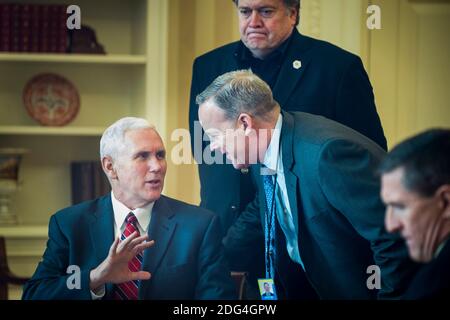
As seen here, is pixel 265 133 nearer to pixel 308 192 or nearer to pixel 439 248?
pixel 308 192

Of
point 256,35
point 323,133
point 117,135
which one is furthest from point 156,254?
point 256,35

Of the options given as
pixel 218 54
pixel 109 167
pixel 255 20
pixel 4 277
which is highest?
pixel 255 20

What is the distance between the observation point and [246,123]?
8.26 ft

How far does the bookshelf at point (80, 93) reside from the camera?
3.17 metres

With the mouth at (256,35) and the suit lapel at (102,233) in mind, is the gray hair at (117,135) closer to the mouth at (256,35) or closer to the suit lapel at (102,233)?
the suit lapel at (102,233)

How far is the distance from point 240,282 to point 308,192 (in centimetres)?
45

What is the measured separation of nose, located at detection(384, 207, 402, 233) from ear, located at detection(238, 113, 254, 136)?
0.51m

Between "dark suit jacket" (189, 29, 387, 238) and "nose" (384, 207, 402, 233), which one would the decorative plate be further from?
"nose" (384, 207, 402, 233)

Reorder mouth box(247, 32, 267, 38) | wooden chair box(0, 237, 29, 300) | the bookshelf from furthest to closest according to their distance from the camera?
the bookshelf → wooden chair box(0, 237, 29, 300) → mouth box(247, 32, 267, 38)

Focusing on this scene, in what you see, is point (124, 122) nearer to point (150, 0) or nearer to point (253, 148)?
point (253, 148)

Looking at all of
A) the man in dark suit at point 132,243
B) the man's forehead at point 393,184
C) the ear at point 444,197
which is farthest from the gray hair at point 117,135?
the ear at point 444,197

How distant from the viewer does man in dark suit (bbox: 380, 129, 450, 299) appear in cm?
213

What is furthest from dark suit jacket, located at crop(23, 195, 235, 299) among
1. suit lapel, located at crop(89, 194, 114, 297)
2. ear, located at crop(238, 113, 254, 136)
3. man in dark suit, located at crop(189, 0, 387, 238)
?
ear, located at crop(238, 113, 254, 136)
